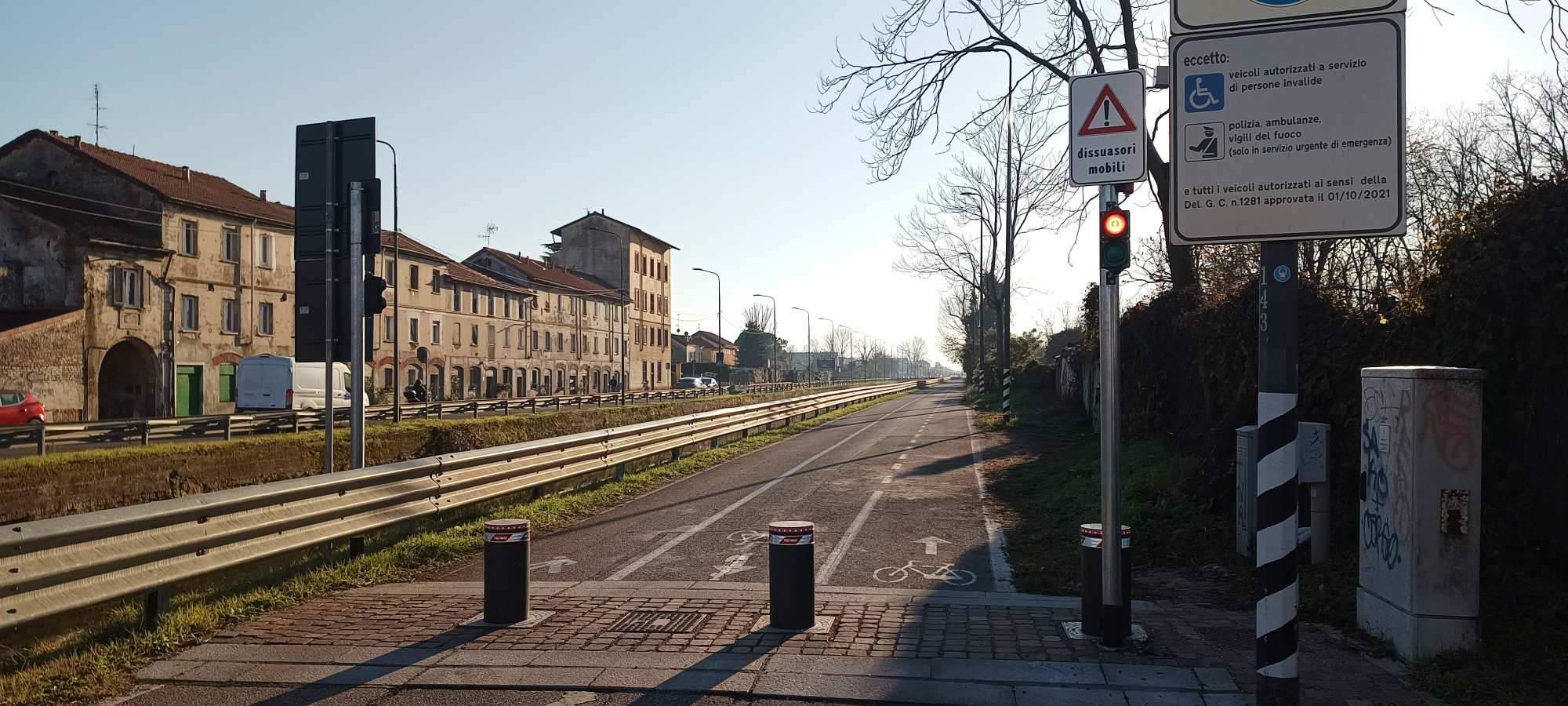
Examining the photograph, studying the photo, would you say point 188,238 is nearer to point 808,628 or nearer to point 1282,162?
point 808,628

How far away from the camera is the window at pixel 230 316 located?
43.9 m

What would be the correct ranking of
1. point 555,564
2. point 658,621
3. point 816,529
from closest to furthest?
1. point 658,621
2. point 555,564
3. point 816,529

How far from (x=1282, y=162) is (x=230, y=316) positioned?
47.9 meters

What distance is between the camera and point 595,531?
35.9 ft

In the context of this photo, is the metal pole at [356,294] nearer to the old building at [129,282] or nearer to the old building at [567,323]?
the old building at [129,282]

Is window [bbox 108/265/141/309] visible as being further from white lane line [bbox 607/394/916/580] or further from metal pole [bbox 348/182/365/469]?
metal pole [bbox 348/182/365/469]

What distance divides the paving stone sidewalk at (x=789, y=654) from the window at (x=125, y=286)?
38597 mm

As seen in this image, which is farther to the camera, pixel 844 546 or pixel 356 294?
pixel 356 294

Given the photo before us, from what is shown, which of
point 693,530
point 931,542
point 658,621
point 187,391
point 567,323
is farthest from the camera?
point 567,323

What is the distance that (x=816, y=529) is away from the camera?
11.3 m

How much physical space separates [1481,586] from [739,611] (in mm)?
4936

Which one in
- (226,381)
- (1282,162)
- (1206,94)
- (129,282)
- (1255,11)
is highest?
(129,282)

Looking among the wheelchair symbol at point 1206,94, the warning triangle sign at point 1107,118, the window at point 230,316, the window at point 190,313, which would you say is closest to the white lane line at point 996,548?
the warning triangle sign at point 1107,118

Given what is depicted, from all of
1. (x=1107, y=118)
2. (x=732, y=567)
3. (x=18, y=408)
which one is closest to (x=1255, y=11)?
(x=1107, y=118)
